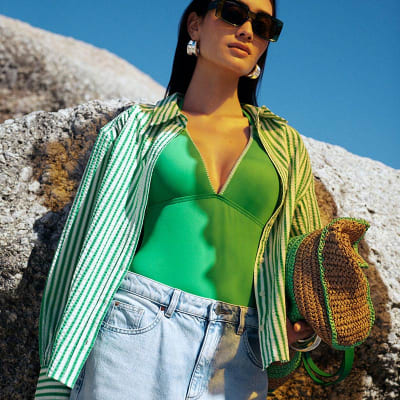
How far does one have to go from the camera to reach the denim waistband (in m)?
1.81

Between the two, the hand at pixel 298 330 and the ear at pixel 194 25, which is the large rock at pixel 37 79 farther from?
the hand at pixel 298 330

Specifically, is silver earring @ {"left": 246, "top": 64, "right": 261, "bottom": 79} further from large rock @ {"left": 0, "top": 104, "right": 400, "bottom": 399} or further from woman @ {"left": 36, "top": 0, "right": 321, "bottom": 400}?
large rock @ {"left": 0, "top": 104, "right": 400, "bottom": 399}

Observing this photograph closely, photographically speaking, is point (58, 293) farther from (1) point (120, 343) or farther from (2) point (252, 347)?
(2) point (252, 347)

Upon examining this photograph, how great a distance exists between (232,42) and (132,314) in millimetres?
1190

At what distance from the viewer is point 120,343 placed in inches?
71.0

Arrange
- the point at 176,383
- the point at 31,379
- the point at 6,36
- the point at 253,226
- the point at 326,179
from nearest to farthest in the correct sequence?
the point at 176,383
the point at 253,226
the point at 31,379
the point at 326,179
the point at 6,36

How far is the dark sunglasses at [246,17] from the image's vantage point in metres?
2.19

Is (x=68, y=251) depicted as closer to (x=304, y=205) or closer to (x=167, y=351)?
(x=167, y=351)

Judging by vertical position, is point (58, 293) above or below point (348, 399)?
above

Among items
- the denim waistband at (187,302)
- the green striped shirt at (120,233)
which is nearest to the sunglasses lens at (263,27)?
the green striped shirt at (120,233)

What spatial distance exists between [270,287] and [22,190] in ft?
4.84

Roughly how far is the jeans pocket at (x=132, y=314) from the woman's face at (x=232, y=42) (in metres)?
1.06

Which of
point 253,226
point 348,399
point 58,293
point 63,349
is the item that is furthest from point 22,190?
point 348,399

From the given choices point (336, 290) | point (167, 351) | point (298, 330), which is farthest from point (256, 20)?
point (167, 351)
